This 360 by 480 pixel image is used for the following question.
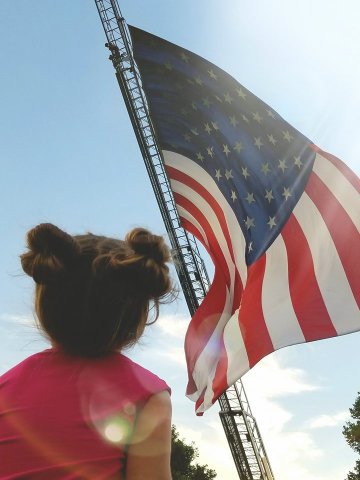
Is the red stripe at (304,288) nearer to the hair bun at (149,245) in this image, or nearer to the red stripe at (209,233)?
the red stripe at (209,233)

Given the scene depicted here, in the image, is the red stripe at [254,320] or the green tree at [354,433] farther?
the green tree at [354,433]

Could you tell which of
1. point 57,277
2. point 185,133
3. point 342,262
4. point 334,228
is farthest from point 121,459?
point 185,133

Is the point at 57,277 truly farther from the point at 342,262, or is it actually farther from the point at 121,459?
the point at 342,262

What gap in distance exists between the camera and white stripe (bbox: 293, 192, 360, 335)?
4230mm

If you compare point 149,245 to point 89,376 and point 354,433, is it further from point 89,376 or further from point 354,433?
point 354,433

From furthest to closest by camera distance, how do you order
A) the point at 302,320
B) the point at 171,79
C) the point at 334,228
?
1. the point at 171,79
2. the point at 334,228
3. the point at 302,320

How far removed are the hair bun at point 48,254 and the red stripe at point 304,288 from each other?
11.2 ft

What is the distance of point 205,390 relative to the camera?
523 centimetres

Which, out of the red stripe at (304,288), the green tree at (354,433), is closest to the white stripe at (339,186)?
the red stripe at (304,288)

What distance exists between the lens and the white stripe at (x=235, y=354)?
4578mm

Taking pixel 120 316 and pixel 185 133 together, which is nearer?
pixel 120 316

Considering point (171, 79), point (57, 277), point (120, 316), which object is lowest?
point (120, 316)

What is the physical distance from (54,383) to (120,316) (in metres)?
0.24

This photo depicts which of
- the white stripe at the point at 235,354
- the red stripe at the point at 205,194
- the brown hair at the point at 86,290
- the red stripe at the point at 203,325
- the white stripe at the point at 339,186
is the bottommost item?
→ the brown hair at the point at 86,290
